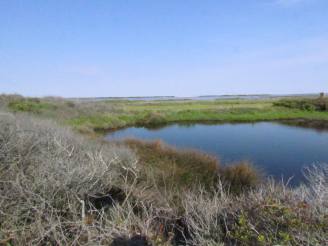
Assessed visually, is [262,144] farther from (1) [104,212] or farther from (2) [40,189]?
(2) [40,189]

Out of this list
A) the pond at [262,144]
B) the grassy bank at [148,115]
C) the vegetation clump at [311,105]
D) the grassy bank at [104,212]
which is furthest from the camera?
the vegetation clump at [311,105]

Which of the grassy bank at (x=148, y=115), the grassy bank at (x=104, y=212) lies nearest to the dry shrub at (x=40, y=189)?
the grassy bank at (x=104, y=212)

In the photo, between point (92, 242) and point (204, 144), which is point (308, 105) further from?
point (92, 242)

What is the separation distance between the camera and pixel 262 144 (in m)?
21.0

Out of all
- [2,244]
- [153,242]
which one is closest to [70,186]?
[2,244]

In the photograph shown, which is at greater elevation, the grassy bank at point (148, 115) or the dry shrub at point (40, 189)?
the dry shrub at point (40, 189)

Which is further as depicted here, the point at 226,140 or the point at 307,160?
the point at 226,140

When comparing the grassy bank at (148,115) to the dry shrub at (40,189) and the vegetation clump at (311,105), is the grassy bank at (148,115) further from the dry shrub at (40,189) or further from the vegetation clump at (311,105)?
the dry shrub at (40,189)

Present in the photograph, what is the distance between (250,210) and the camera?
4.83 m

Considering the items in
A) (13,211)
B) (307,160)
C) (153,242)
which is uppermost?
(13,211)

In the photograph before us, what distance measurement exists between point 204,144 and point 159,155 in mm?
7931

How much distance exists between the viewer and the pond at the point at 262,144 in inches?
593

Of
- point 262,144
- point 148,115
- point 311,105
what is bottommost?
point 262,144

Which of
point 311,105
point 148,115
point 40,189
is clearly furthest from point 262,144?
point 311,105
